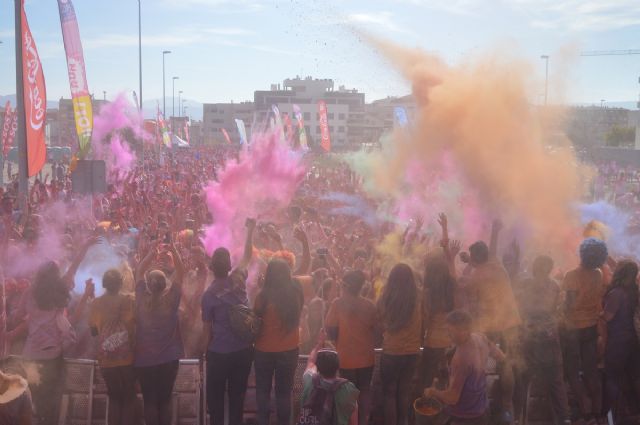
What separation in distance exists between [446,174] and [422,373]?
447 cm

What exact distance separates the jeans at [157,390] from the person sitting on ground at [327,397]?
4.87 feet

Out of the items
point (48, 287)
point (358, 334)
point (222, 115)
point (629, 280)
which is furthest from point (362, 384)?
point (222, 115)

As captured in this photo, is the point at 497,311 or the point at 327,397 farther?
the point at 497,311

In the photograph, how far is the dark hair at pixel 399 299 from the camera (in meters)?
5.26

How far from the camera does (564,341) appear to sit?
6000 millimetres

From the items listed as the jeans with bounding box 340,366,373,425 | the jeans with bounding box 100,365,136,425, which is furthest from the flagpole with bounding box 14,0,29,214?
the jeans with bounding box 340,366,373,425

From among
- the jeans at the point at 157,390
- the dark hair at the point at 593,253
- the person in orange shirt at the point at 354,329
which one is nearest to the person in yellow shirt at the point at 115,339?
the jeans at the point at 157,390

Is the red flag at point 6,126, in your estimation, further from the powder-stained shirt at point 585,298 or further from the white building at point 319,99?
the white building at point 319,99

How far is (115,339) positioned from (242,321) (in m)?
1.00

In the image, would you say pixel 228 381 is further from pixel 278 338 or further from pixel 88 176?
pixel 88 176

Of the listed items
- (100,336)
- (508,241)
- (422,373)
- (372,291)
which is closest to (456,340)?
(422,373)

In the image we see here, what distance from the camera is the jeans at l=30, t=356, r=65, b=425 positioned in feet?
17.6

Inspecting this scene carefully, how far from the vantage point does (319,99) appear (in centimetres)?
10281

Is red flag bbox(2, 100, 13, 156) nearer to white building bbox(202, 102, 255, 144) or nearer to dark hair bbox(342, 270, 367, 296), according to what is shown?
dark hair bbox(342, 270, 367, 296)
